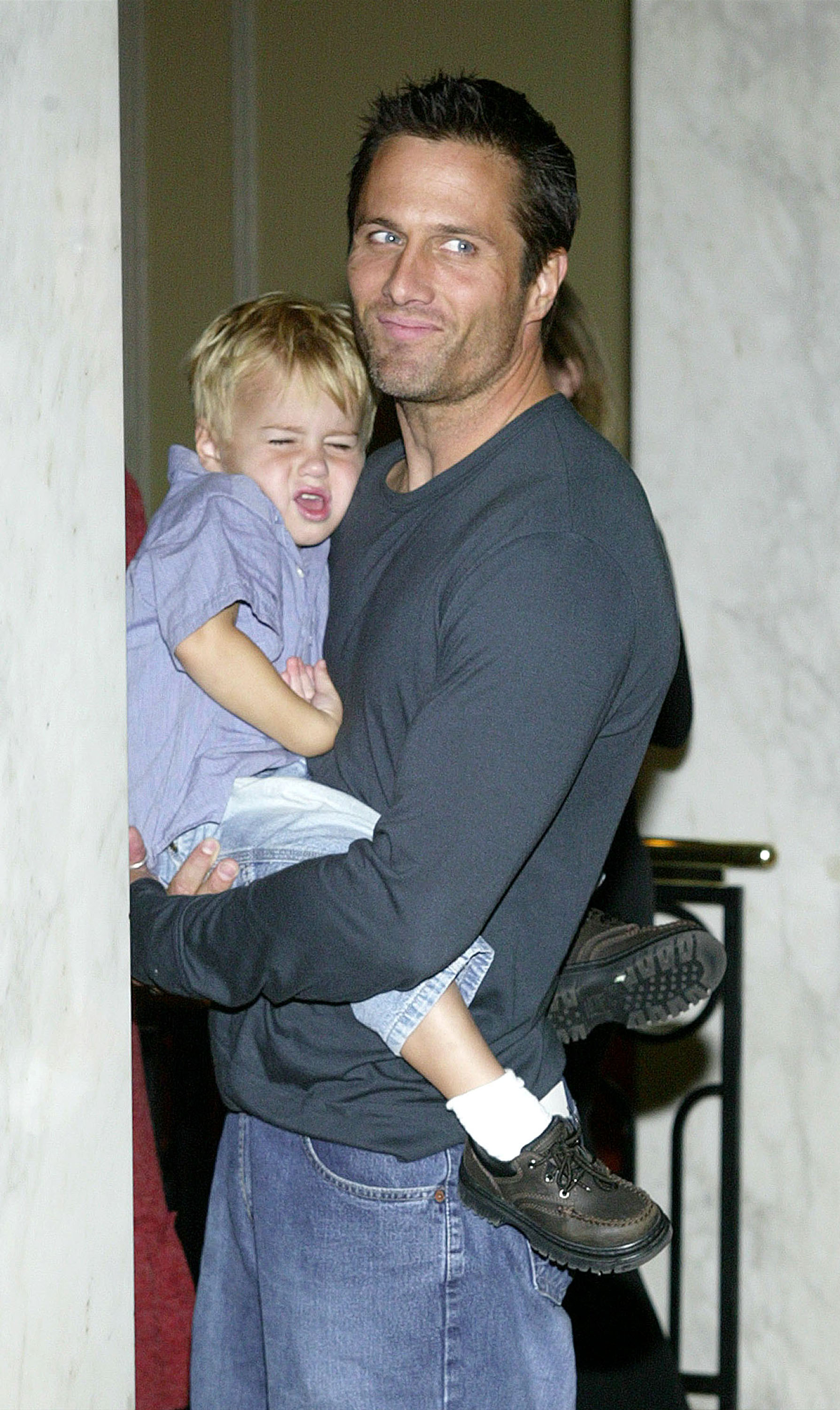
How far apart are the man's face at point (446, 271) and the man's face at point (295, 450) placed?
0.29 metres

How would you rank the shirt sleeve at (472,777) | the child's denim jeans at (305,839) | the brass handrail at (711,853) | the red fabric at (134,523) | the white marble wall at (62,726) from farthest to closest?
the brass handrail at (711,853) < the red fabric at (134,523) < the child's denim jeans at (305,839) < the shirt sleeve at (472,777) < the white marble wall at (62,726)

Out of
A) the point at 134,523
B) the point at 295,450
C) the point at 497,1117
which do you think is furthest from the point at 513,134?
the point at 497,1117

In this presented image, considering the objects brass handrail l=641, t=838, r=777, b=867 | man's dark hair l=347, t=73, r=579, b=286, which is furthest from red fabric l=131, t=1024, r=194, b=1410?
brass handrail l=641, t=838, r=777, b=867

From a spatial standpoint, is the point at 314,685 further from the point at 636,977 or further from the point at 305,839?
the point at 636,977

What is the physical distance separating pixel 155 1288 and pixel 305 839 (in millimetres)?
700

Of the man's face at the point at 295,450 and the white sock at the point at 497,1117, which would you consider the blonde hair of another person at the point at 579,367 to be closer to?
the man's face at the point at 295,450

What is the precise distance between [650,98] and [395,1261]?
1930 millimetres

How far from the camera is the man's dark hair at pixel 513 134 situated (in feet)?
4.67

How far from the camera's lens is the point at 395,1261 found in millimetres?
1391

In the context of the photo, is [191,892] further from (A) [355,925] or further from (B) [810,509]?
(B) [810,509]

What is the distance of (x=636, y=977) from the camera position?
1.68 metres

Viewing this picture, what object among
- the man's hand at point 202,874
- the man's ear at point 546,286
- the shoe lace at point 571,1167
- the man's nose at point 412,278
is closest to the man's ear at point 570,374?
the man's ear at point 546,286

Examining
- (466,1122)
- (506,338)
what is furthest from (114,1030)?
(506,338)

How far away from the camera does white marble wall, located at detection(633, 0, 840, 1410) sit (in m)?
2.47
